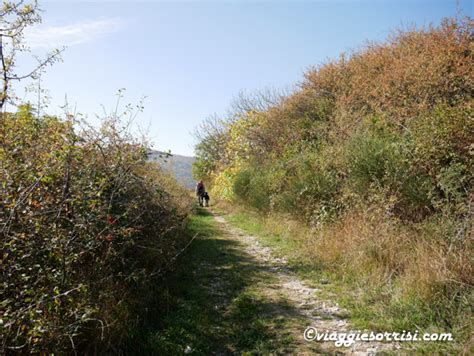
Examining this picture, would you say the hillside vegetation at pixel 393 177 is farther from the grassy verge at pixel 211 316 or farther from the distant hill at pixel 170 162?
the distant hill at pixel 170 162

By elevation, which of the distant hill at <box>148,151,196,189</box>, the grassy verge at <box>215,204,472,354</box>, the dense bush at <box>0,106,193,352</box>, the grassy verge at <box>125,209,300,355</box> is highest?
the distant hill at <box>148,151,196,189</box>

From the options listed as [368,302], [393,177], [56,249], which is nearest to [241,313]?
[368,302]

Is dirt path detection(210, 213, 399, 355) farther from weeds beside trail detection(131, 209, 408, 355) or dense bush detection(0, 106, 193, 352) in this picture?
dense bush detection(0, 106, 193, 352)

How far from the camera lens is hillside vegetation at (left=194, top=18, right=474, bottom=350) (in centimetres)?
419

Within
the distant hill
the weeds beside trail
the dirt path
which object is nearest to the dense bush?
the weeds beside trail

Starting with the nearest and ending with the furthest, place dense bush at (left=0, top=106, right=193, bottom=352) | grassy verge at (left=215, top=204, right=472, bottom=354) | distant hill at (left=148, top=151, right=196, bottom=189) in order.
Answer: dense bush at (left=0, top=106, right=193, bottom=352) < grassy verge at (left=215, top=204, right=472, bottom=354) < distant hill at (left=148, top=151, right=196, bottom=189)

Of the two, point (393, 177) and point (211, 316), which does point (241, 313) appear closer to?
point (211, 316)

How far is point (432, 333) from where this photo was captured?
11.6 ft

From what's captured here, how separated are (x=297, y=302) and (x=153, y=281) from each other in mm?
2558

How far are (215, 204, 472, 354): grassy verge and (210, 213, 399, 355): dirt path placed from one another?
0.19 metres

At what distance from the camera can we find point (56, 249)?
3299 mm

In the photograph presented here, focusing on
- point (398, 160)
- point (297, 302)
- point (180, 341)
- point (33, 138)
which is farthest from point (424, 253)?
point (33, 138)

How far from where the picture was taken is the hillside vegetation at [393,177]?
165 inches

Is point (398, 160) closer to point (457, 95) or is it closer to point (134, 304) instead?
point (457, 95)
